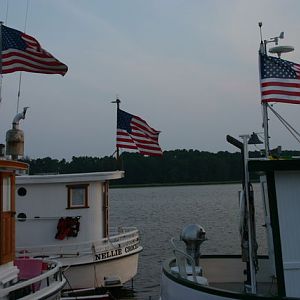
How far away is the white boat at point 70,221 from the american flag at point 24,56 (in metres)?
5.20

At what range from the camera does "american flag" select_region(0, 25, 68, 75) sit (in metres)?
11.5

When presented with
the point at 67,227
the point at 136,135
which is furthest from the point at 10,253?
the point at 136,135

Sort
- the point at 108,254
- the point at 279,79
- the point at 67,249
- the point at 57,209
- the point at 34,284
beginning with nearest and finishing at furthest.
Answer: the point at 279,79 < the point at 34,284 < the point at 67,249 < the point at 108,254 < the point at 57,209

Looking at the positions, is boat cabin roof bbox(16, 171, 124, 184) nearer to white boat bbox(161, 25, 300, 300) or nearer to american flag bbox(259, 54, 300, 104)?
white boat bbox(161, 25, 300, 300)

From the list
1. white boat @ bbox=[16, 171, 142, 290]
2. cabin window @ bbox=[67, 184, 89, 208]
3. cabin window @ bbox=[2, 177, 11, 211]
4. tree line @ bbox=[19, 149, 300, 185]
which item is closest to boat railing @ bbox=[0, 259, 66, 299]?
cabin window @ bbox=[2, 177, 11, 211]

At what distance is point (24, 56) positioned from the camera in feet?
38.0

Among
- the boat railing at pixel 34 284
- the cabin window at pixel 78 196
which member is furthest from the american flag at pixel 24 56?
the cabin window at pixel 78 196

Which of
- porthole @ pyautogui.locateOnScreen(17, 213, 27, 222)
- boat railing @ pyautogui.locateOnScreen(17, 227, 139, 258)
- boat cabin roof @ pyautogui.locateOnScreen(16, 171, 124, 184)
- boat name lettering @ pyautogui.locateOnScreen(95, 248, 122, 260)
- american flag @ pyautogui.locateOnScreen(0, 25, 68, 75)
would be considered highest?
american flag @ pyautogui.locateOnScreen(0, 25, 68, 75)

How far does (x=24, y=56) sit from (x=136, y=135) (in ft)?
26.2

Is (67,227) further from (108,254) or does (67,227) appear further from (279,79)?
(279,79)

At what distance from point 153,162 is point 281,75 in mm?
86819

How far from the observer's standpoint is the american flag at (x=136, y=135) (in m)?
18.8

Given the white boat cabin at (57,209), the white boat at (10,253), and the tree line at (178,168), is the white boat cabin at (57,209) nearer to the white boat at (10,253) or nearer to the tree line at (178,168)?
the white boat at (10,253)

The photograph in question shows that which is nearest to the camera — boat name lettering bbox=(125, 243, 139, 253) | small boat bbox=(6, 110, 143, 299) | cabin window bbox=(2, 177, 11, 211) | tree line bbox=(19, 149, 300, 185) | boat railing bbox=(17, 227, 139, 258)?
cabin window bbox=(2, 177, 11, 211)
